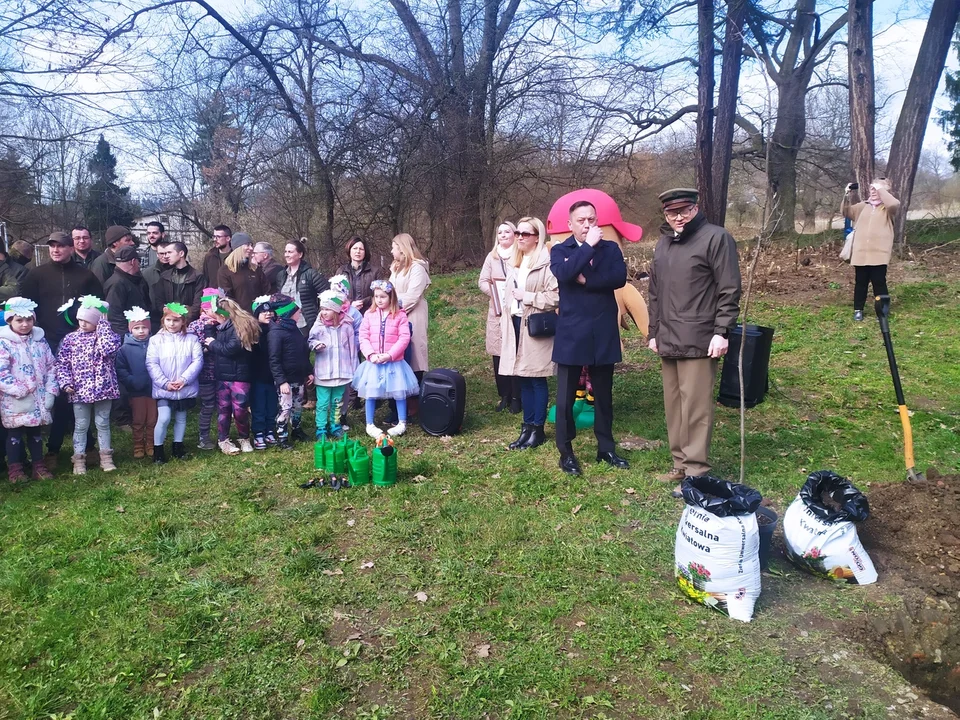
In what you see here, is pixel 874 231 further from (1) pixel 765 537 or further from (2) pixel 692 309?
(1) pixel 765 537

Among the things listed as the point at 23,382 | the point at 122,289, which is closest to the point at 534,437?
the point at 23,382

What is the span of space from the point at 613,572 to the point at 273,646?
194 centimetres

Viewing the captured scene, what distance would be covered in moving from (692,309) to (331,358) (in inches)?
139

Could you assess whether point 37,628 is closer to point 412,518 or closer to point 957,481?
point 412,518

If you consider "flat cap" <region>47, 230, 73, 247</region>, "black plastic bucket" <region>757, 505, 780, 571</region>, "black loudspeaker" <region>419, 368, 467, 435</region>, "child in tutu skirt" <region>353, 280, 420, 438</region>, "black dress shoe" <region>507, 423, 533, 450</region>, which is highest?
"flat cap" <region>47, 230, 73, 247</region>

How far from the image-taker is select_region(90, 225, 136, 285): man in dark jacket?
22.9ft

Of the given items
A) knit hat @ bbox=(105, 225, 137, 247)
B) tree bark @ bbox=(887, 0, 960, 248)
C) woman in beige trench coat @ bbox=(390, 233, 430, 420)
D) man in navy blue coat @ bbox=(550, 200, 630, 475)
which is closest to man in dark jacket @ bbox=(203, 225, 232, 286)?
knit hat @ bbox=(105, 225, 137, 247)

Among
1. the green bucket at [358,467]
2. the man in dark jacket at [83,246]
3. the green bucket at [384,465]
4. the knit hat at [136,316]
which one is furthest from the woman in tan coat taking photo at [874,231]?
the man in dark jacket at [83,246]

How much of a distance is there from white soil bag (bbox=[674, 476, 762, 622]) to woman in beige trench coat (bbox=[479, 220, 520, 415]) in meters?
3.55

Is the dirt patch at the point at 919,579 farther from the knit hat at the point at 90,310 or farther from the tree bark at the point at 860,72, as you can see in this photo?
the tree bark at the point at 860,72

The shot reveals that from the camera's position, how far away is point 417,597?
3.65 m

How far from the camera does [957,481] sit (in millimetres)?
4293

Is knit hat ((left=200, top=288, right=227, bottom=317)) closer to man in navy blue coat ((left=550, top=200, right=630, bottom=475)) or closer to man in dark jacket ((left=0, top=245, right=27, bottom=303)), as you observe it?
man in dark jacket ((left=0, top=245, right=27, bottom=303))

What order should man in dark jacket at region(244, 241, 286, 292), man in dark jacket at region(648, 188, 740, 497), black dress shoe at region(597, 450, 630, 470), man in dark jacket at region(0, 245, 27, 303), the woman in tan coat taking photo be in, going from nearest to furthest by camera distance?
man in dark jacket at region(648, 188, 740, 497) → black dress shoe at region(597, 450, 630, 470) → man in dark jacket at region(0, 245, 27, 303) → man in dark jacket at region(244, 241, 286, 292) → the woman in tan coat taking photo
